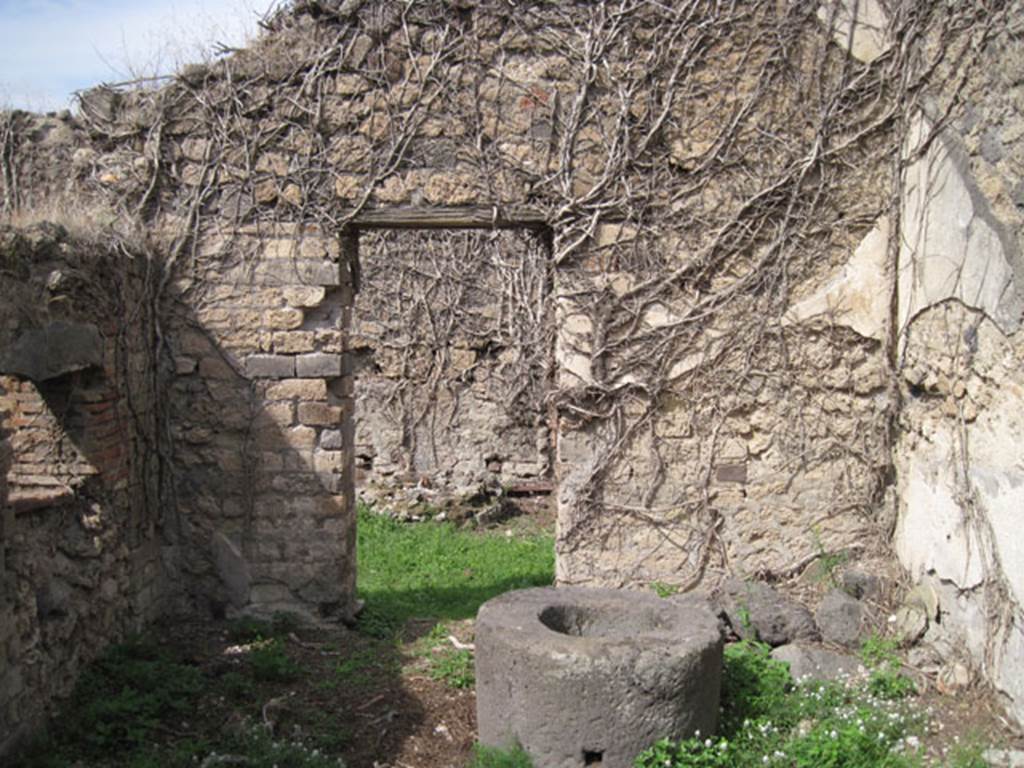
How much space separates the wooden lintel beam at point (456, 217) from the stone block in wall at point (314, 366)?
802 mm

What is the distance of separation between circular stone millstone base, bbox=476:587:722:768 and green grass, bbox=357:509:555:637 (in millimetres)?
1872

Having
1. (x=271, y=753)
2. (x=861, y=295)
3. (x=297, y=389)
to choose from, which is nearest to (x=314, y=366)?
(x=297, y=389)

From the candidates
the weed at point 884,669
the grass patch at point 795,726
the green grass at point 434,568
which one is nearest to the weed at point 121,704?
the green grass at point 434,568

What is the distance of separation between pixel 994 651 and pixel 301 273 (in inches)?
161

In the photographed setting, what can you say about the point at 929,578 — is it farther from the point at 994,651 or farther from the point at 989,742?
the point at 989,742

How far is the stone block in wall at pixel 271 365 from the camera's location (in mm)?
5602

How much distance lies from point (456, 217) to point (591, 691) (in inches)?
113

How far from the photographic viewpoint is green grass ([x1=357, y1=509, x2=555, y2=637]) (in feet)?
20.6

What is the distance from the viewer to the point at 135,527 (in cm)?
539

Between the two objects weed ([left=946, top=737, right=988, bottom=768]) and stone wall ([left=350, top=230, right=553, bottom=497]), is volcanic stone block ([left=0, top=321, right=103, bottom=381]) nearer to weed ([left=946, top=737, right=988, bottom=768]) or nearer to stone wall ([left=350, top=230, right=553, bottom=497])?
weed ([left=946, top=737, right=988, bottom=768])

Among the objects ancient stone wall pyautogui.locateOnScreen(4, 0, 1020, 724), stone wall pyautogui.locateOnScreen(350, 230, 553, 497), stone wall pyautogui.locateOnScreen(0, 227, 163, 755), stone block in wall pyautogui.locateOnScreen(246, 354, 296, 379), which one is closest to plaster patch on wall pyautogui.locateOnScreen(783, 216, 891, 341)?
ancient stone wall pyautogui.locateOnScreen(4, 0, 1020, 724)

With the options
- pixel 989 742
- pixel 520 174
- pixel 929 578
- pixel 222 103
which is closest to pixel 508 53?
pixel 520 174

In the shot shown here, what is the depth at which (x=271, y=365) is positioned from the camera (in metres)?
5.60

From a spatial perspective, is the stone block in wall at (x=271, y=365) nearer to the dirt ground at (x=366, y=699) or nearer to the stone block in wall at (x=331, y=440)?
the stone block in wall at (x=331, y=440)
